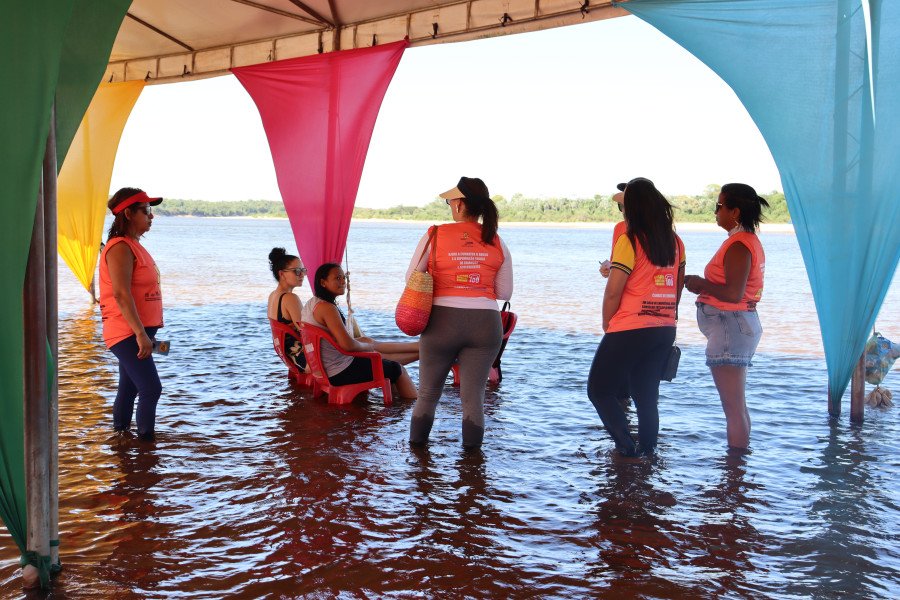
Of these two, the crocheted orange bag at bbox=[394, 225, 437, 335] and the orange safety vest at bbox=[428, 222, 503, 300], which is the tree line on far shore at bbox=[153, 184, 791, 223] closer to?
the orange safety vest at bbox=[428, 222, 503, 300]

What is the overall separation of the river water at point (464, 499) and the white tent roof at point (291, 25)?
9.96ft

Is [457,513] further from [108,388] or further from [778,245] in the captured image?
[778,245]

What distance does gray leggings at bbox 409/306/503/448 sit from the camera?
13.5ft

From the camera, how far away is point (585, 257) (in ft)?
99.3

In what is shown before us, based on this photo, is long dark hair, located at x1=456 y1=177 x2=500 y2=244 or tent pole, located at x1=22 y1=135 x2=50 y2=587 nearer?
tent pole, located at x1=22 y1=135 x2=50 y2=587

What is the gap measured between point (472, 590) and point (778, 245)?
38715mm

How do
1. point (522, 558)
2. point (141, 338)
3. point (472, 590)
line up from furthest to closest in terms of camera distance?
1. point (141, 338)
2. point (522, 558)
3. point (472, 590)

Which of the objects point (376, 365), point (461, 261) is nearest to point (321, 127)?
point (376, 365)

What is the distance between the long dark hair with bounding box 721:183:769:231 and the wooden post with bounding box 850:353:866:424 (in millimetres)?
1592

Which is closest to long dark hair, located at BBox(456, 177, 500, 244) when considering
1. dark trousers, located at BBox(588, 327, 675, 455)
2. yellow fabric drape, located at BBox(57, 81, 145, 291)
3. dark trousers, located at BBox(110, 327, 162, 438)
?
dark trousers, located at BBox(588, 327, 675, 455)

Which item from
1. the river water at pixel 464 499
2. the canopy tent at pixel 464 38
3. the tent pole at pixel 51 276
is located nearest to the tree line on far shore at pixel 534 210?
the canopy tent at pixel 464 38

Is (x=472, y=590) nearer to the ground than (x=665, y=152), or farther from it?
nearer to the ground

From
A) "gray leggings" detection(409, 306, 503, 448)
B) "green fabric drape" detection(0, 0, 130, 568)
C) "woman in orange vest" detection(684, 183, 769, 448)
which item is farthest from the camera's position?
"gray leggings" detection(409, 306, 503, 448)

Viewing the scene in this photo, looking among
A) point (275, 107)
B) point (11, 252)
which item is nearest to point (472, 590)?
point (11, 252)
